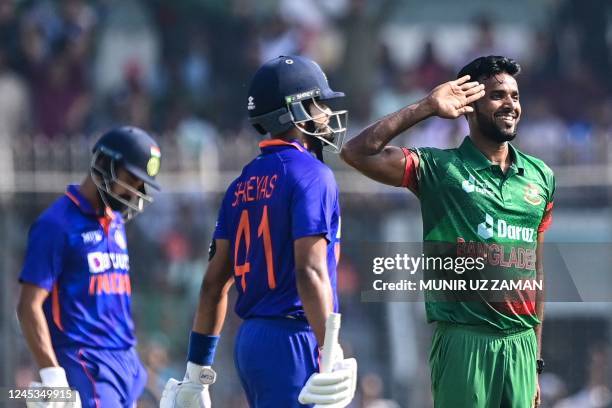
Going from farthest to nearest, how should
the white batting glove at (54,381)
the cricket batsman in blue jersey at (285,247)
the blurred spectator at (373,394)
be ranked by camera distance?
the blurred spectator at (373,394) → the white batting glove at (54,381) → the cricket batsman in blue jersey at (285,247)

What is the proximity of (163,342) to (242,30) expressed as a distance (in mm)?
5544

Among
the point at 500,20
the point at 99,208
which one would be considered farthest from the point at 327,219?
the point at 500,20

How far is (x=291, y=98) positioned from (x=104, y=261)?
1.59 m

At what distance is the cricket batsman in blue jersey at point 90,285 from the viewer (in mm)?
7086

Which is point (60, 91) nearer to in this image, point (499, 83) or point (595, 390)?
point (595, 390)

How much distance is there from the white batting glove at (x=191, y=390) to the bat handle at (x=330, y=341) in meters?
0.99

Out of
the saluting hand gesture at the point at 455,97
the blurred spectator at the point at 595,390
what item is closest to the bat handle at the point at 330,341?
the saluting hand gesture at the point at 455,97

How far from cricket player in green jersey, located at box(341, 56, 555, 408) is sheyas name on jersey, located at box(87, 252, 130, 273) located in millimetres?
1616

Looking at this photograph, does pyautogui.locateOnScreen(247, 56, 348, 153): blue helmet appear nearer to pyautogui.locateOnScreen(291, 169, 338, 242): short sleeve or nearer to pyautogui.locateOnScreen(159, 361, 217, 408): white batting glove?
pyautogui.locateOnScreen(291, 169, 338, 242): short sleeve

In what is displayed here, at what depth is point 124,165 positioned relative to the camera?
7488mm

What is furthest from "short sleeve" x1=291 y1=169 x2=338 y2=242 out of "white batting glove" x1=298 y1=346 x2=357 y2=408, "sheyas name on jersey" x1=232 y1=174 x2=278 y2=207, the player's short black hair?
the player's short black hair

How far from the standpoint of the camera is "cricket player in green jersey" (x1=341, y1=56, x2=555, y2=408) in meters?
6.38

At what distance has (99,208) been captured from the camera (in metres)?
7.43

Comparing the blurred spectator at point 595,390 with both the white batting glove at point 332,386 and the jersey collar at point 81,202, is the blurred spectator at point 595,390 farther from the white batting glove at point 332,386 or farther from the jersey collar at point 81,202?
the white batting glove at point 332,386
